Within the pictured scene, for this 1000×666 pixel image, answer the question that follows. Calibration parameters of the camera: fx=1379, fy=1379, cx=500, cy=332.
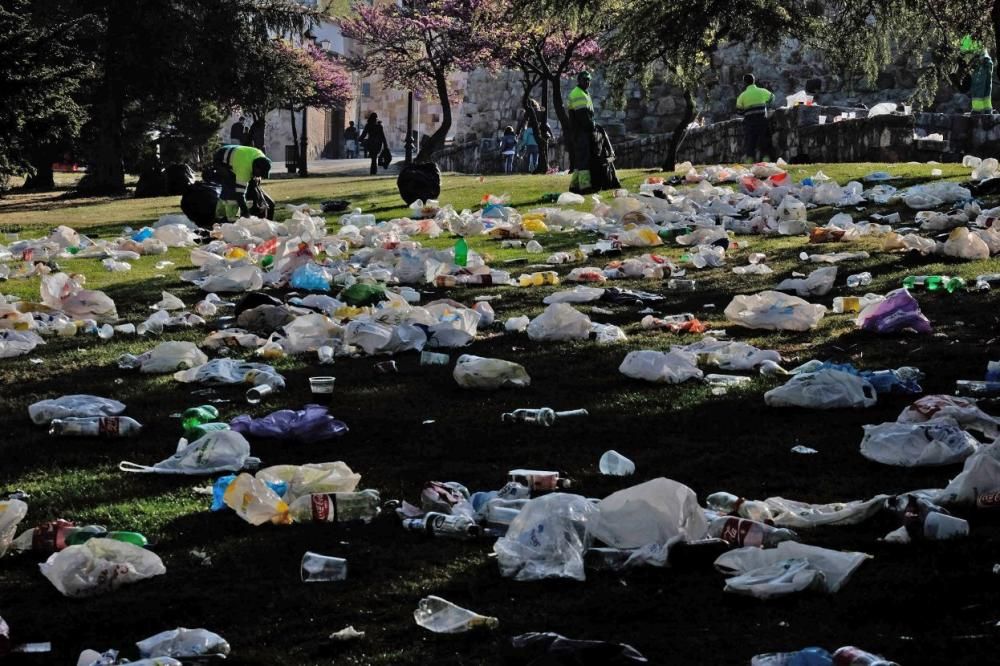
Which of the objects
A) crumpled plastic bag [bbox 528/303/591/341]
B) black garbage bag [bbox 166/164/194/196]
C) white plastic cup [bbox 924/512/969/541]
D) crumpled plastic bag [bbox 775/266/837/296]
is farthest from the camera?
black garbage bag [bbox 166/164/194/196]

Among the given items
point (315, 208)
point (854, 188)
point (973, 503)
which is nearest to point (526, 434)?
point (973, 503)

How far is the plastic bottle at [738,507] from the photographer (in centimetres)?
429

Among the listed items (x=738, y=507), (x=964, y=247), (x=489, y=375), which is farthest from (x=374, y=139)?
(x=738, y=507)

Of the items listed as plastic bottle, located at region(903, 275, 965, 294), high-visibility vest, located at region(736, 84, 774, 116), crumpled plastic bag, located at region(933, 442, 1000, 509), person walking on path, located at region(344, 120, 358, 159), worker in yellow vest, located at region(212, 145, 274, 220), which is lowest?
person walking on path, located at region(344, 120, 358, 159)

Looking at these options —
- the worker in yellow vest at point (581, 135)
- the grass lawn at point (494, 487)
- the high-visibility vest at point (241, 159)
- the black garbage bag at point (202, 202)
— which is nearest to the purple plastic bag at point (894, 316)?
the grass lawn at point (494, 487)

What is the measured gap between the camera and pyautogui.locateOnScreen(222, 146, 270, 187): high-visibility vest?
571 inches

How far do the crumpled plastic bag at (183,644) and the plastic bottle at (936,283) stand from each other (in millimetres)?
6683

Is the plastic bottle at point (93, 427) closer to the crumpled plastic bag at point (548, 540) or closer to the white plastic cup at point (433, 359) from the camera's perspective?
the white plastic cup at point (433, 359)

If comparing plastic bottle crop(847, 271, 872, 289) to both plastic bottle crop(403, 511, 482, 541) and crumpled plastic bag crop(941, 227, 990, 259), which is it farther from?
plastic bottle crop(403, 511, 482, 541)

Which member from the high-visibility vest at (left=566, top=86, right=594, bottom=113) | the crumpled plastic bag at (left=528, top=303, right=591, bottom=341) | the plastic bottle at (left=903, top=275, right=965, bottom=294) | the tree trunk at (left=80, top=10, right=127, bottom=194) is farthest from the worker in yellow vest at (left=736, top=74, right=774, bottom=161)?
the crumpled plastic bag at (left=528, top=303, right=591, bottom=341)

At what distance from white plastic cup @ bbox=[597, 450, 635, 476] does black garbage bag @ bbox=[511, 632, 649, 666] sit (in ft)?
5.60

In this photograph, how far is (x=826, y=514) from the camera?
426 centimetres

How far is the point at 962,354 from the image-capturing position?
6883mm

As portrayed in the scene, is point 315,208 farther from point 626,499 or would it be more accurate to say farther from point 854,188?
point 626,499
